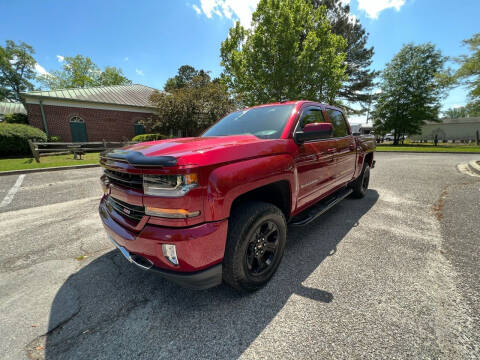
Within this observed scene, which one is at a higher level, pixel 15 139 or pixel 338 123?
pixel 15 139

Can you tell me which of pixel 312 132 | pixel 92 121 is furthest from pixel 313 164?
pixel 92 121

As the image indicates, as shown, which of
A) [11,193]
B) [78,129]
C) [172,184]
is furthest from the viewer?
[78,129]

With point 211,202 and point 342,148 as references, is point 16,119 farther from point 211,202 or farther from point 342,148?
point 342,148

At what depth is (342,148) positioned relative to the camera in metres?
3.42

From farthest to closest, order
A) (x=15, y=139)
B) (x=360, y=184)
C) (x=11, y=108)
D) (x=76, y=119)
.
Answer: (x=11, y=108), (x=76, y=119), (x=15, y=139), (x=360, y=184)

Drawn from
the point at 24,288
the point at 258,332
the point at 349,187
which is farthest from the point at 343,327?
the point at 349,187

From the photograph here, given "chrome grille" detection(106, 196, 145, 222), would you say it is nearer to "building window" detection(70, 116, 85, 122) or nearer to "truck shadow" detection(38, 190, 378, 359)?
"truck shadow" detection(38, 190, 378, 359)

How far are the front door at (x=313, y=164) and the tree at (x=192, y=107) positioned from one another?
16342mm

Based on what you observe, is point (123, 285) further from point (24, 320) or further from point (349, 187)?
point (349, 187)

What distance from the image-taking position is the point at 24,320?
5.74 feet

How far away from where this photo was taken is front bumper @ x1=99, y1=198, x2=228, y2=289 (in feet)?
4.83

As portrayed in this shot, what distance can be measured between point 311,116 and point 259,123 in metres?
0.78

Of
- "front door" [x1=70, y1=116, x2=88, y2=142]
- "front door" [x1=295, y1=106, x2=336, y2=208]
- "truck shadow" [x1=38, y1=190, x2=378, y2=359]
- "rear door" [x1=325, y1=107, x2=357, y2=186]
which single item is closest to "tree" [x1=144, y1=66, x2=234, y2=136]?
"front door" [x1=70, y1=116, x2=88, y2=142]

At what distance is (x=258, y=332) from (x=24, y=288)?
242 cm
